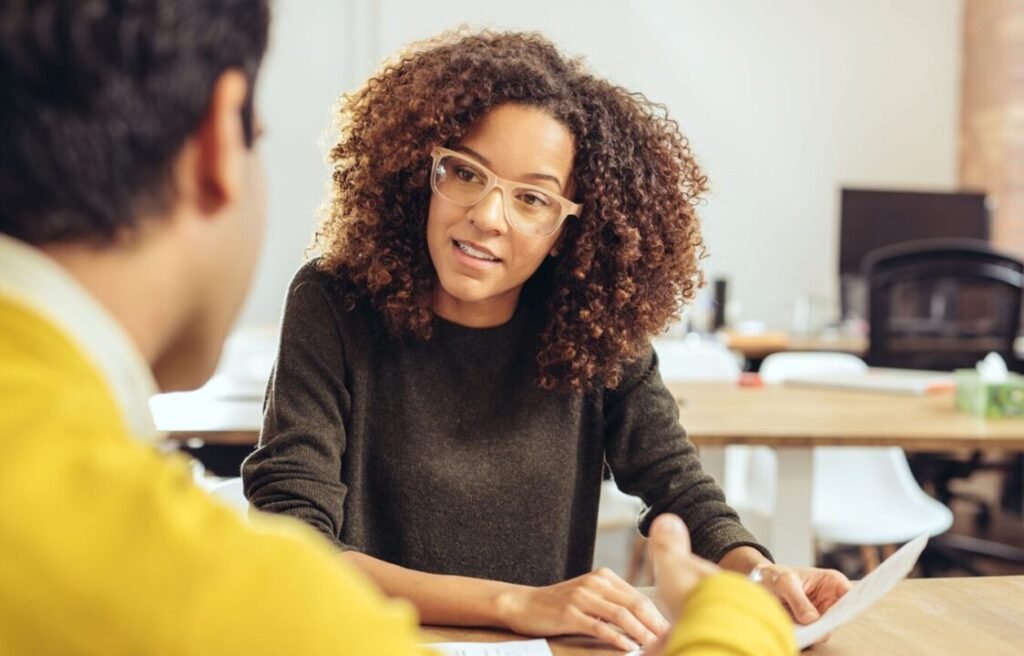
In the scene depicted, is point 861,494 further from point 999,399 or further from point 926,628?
point 926,628

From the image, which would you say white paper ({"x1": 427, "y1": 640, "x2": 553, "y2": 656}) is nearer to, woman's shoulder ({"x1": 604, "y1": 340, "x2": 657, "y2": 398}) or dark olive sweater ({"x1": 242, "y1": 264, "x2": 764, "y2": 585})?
dark olive sweater ({"x1": 242, "y1": 264, "x2": 764, "y2": 585})

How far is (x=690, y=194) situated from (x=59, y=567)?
1178 millimetres

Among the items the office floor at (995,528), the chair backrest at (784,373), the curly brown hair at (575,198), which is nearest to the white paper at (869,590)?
the curly brown hair at (575,198)

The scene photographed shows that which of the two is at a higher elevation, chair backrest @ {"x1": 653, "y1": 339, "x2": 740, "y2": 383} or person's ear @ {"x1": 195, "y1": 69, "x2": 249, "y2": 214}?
person's ear @ {"x1": 195, "y1": 69, "x2": 249, "y2": 214}

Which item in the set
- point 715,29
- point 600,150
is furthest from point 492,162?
point 715,29

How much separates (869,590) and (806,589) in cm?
18

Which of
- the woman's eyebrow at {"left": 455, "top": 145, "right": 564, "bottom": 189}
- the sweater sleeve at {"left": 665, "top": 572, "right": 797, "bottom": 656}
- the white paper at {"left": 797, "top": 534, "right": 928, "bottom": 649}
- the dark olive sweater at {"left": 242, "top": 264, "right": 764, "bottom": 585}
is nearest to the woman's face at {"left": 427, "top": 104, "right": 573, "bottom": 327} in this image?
the woman's eyebrow at {"left": 455, "top": 145, "right": 564, "bottom": 189}

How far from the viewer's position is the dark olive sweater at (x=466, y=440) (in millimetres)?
1310

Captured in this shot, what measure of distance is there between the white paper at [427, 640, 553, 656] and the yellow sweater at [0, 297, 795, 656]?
18.3 inches

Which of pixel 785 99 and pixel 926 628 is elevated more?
pixel 785 99

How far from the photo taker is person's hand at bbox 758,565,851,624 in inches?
40.9

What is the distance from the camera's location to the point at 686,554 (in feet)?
2.39

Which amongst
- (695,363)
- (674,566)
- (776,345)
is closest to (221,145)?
(674,566)

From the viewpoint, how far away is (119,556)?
0.45 metres
